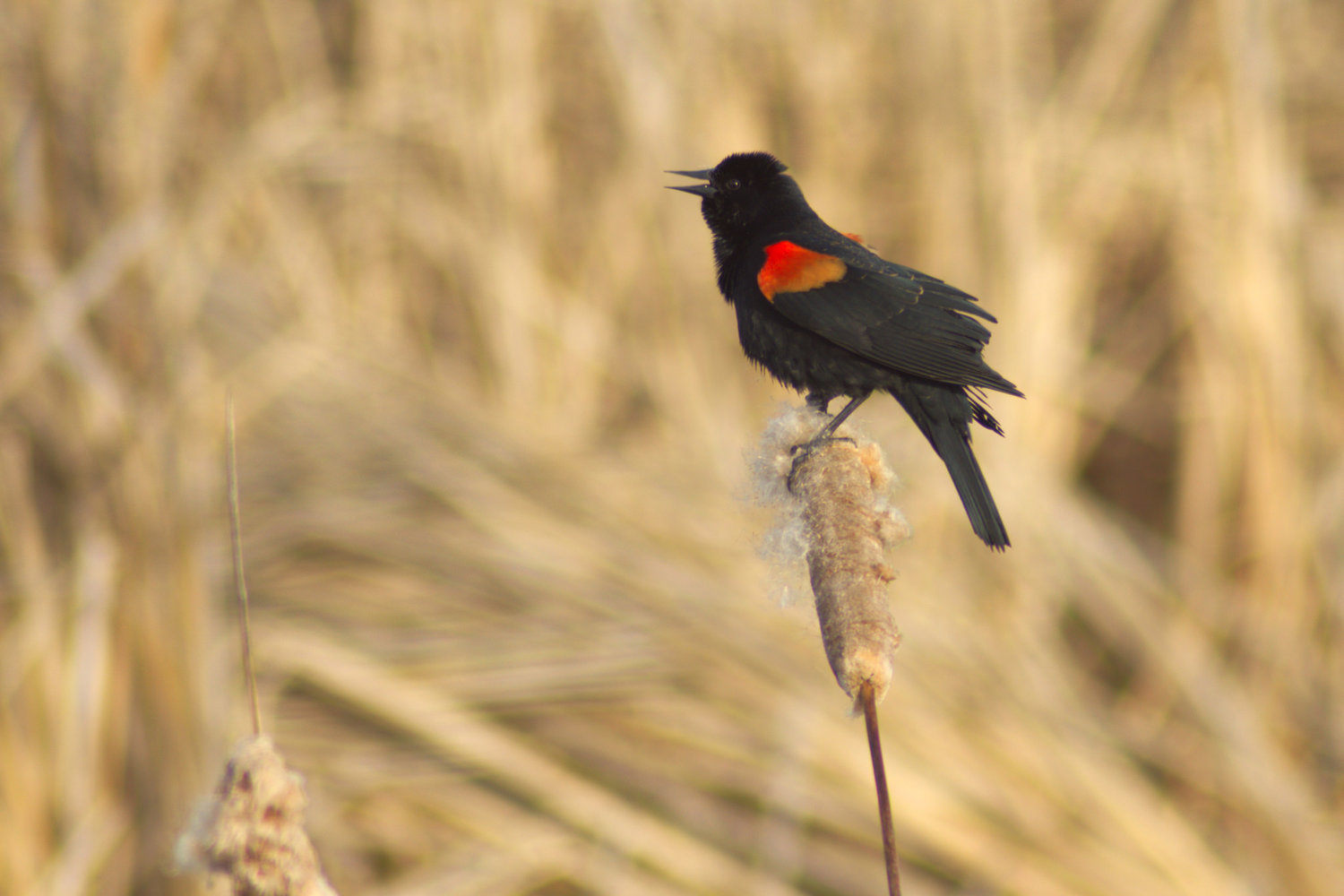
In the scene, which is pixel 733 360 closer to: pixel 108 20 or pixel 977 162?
→ pixel 977 162

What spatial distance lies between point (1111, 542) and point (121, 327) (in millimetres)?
2754

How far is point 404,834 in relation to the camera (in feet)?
7.30

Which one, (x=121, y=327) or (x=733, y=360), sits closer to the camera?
(x=121, y=327)

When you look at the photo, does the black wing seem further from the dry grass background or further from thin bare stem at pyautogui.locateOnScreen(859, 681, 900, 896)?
the dry grass background

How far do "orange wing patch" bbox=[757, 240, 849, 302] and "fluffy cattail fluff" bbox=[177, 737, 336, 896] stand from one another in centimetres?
52

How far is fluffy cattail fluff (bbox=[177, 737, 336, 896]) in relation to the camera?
421mm

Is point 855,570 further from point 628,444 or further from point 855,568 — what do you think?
point 628,444

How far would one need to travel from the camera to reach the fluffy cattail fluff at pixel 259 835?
421mm

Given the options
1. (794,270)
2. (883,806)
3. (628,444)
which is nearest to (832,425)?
(794,270)

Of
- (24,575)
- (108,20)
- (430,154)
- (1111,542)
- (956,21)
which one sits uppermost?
(956,21)

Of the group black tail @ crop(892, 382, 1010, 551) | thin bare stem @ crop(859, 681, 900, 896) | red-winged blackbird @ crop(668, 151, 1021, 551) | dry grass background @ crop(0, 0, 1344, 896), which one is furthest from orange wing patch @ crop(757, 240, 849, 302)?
dry grass background @ crop(0, 0, 1344, 896)

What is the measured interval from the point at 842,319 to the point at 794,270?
9 centimetres

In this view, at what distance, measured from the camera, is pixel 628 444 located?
3.21 meters

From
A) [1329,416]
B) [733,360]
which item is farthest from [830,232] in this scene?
[1329,416]
